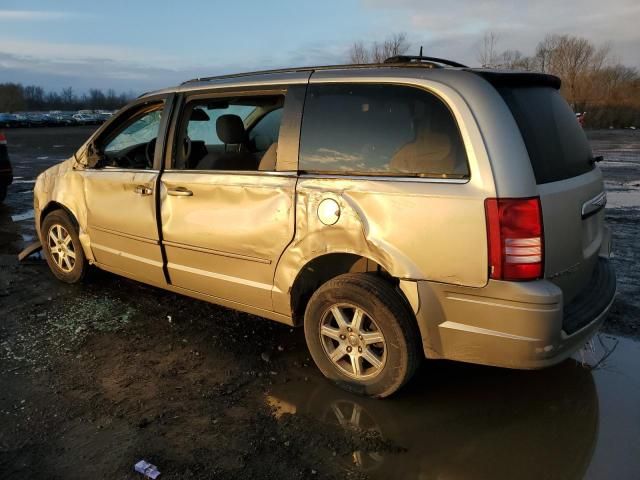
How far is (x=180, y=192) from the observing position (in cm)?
392

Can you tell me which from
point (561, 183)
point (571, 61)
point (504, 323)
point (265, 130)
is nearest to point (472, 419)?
point (504, 323)

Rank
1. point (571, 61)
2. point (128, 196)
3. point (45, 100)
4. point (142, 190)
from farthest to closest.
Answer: point (45, 100), point (571, 61), point (128, 196), point (142, 190)

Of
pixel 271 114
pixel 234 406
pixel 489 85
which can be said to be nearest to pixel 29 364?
pixel 234 406

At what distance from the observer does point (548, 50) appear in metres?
53.8

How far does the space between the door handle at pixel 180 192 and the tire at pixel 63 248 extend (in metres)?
1.58

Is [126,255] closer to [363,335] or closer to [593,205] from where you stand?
[363,335]

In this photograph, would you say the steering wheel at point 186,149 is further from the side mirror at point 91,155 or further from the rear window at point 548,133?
the rear window at point 548,133

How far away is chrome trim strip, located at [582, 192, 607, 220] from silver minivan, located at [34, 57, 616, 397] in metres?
0.02

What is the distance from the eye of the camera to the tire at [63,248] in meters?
5.03

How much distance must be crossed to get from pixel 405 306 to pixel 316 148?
1091 millimetres

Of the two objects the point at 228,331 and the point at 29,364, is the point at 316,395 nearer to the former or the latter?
the point at 228,331

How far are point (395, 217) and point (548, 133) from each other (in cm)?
99

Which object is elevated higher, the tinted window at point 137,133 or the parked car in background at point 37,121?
the tinted window at point 137,133

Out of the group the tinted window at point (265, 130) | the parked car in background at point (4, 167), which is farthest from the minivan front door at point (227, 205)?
the parked car in background at point (4, 167)
